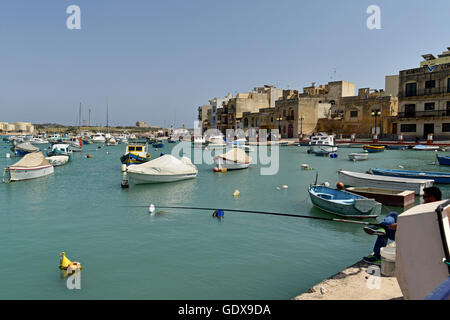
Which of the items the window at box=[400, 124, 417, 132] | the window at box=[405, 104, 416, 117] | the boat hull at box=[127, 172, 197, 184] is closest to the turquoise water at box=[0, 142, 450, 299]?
the boat hull at box=[127, 172, 197, 184]

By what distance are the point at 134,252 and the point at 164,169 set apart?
46.3ft

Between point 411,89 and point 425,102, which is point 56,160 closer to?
point 411,89

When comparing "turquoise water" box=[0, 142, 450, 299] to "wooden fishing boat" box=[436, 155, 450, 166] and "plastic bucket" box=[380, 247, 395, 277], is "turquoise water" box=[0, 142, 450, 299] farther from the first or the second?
"wooden fishing boat" box=[436, 155, 450, 166]

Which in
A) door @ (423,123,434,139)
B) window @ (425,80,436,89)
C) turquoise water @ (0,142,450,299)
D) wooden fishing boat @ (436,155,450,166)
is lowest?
turquoise water @ (0,142,450,299)

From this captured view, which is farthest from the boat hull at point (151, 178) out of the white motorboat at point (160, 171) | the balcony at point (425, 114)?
the balcony at point (425, 114)

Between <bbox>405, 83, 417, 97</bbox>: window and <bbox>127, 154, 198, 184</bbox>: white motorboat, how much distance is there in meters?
45.2

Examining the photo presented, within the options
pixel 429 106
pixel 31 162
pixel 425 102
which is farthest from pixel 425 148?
pixel 31 162

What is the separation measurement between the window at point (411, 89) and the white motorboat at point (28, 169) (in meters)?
53.7

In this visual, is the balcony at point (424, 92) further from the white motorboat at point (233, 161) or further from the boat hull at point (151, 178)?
the boat hull at point (151, 178)

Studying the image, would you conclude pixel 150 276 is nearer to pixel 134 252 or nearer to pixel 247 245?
pixel 134 252

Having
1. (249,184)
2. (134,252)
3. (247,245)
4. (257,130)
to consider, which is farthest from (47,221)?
(257,130)

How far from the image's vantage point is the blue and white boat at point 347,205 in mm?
14336

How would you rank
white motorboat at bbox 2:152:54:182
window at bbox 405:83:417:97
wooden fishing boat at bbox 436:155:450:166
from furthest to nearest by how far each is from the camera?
window at bbox 405:83:417:97 < wooden fishing boat at bbox 436:155:450:166 < white motorboat at bbox 2:152:54:182

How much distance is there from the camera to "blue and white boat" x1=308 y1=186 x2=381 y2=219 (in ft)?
47.0
